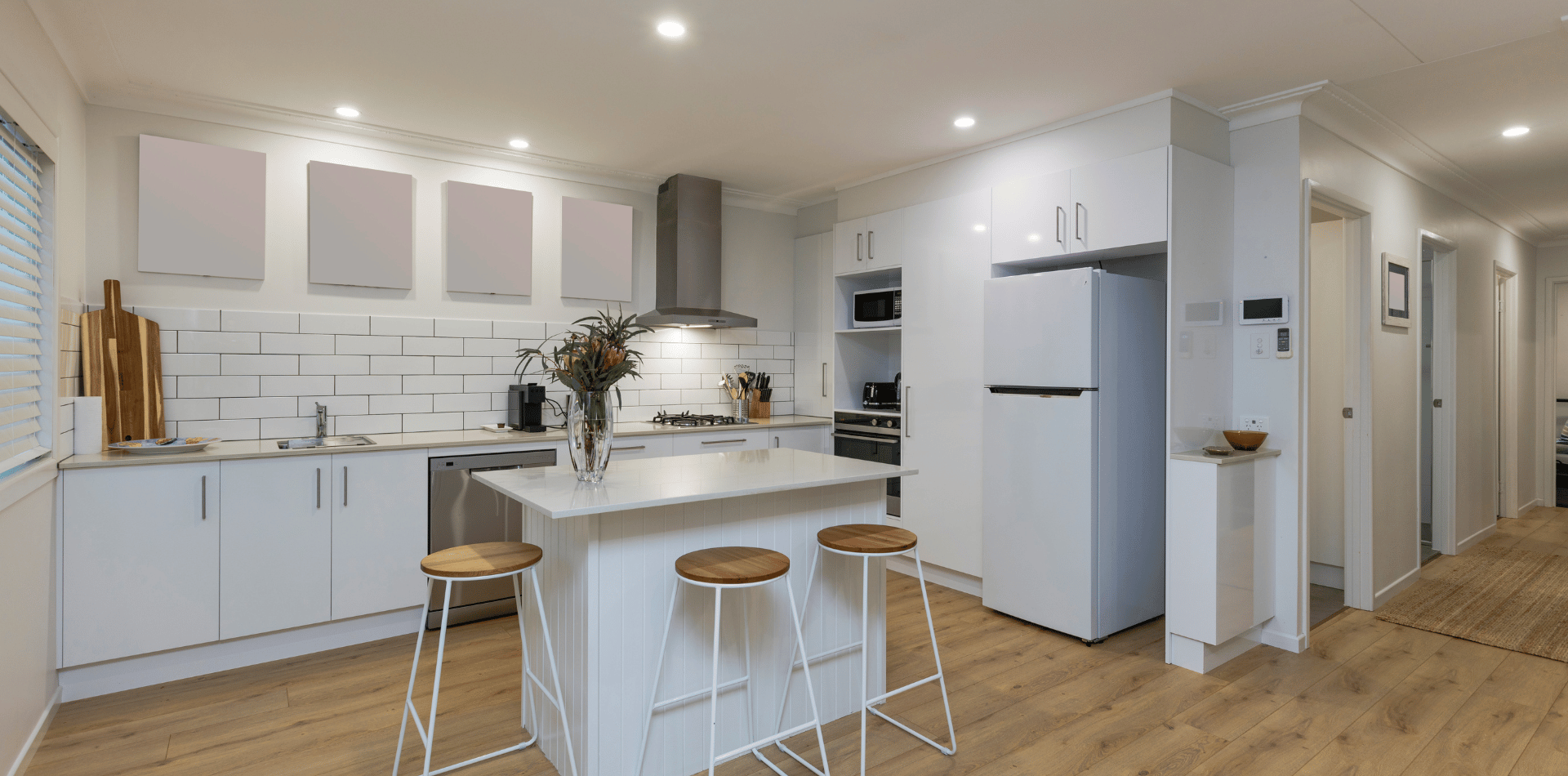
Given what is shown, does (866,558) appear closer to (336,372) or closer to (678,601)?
(678,601)

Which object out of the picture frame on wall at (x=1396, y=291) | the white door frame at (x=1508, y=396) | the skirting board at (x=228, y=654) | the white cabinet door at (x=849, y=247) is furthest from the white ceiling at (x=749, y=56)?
the white door frame at (x=1508, y=396)

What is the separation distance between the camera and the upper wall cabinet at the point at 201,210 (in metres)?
3.29

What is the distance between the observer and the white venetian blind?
225cm

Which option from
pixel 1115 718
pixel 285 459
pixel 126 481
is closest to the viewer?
pixel 1115 718

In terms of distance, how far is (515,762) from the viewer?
90.7 inches

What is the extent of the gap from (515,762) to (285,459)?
1.74 m

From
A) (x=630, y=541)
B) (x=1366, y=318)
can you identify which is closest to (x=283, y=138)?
(x=630, y=541)

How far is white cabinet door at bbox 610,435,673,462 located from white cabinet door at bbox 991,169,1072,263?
2103 millimetres

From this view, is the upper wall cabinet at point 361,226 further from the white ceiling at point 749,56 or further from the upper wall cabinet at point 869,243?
the upper wall cabinet at point 869,243

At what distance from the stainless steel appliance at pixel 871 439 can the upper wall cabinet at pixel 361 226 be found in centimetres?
270

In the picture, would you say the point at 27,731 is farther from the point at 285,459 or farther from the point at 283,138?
the point at 283,138

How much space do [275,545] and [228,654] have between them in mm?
483

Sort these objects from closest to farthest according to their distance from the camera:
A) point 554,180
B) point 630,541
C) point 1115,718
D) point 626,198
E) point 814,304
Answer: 1. point 630,541
2. point 1115,718
3. point 554,180
4. point 626,198
5. point 814,304

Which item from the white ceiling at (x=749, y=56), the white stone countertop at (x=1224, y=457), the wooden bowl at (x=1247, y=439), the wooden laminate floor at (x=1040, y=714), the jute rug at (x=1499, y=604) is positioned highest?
the white ceiling at (x=749, y=56)
